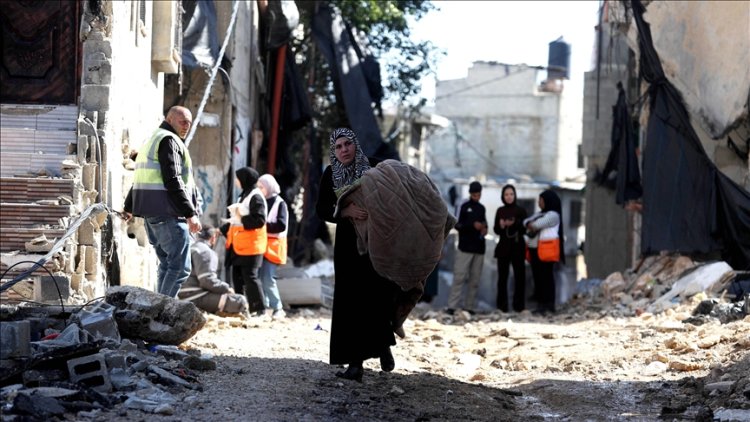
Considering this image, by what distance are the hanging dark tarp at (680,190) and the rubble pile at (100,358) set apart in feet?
26.6

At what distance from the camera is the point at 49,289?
8.78 m

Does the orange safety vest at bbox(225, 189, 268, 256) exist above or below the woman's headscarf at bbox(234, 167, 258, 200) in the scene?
below

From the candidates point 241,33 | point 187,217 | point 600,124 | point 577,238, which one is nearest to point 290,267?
point 241,33

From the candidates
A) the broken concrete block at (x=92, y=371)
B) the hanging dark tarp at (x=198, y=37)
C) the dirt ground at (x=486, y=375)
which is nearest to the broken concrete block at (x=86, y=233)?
the dirt ground at (x=486, y=375)

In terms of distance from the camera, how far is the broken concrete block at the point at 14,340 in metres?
6.07

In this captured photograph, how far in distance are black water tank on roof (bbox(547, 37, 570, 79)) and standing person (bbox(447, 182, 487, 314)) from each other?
34027 millimetres

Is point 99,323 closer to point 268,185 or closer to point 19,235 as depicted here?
point 19,235

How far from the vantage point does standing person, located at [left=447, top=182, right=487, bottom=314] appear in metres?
16.0

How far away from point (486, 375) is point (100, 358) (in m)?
3.96

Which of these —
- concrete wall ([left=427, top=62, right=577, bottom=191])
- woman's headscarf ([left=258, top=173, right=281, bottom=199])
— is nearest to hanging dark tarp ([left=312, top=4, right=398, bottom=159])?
woman's headscarf ([left=258, top=173, right=281, bottom=199])

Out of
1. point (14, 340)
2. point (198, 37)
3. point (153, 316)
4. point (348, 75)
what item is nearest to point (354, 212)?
point (153, 316)

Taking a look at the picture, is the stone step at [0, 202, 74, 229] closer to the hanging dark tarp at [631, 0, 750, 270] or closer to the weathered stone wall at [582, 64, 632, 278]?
the hanging dark tarp at [631, 0, 750, 270]

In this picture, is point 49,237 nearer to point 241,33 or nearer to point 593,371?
point 593,371

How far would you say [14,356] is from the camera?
20.1ft
